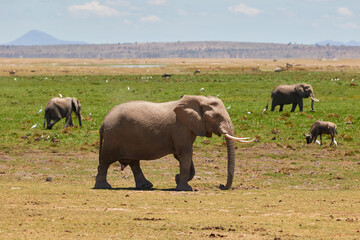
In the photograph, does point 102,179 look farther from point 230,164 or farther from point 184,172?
point 230,164

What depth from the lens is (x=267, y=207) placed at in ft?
48.3

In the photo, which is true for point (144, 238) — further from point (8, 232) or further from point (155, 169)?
point (155, 169)

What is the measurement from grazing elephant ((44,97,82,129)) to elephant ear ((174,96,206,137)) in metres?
16.7

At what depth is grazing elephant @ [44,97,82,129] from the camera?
33.9m

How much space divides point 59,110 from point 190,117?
17685mm

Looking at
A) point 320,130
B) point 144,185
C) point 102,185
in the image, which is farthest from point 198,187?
point 320,130

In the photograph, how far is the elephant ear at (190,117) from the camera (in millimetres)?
18219

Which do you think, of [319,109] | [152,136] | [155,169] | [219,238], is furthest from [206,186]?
[319,109]

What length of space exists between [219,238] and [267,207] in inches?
145

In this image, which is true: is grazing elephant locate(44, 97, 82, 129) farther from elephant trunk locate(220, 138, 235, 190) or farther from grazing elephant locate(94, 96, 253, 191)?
elephant trunk locate(220, 138, 235, 190)

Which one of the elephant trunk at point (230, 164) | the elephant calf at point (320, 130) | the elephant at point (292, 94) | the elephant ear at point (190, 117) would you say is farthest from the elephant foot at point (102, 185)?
the elephant at point (292, 94)

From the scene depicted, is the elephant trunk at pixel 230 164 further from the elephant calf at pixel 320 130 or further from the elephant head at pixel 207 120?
the elephant calf at pixel 320 130

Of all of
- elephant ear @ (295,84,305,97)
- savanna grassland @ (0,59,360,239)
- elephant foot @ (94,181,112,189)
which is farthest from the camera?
elephant ear @ (295,84,305,97)

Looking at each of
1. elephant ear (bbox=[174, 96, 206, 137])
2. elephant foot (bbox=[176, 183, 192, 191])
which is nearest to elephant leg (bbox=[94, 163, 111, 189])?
elephant foot (bbox=[176, 183, 192, 191])
